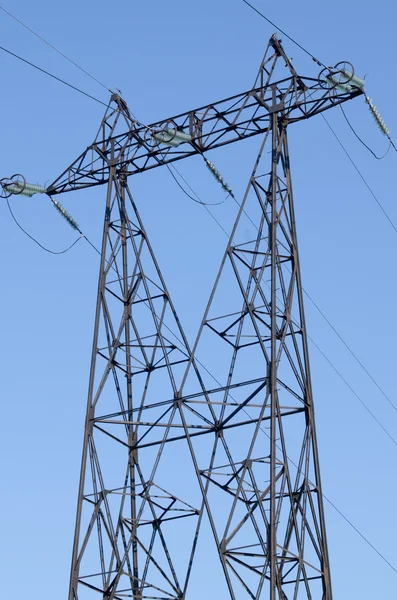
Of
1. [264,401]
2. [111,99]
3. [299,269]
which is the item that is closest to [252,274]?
[299,269]

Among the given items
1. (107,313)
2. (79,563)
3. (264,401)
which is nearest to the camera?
(264,401)

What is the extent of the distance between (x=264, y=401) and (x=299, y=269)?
4571 millimetres

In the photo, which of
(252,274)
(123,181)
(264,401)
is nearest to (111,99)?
(123,181)

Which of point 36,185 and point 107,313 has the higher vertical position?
point 36,185

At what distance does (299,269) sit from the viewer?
37062mm

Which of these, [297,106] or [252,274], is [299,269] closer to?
[252,274]

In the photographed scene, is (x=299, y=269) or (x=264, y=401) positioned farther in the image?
(x=299, y=269)

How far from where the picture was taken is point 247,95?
1495 inches

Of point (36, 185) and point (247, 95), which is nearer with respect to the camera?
point (247, 95)

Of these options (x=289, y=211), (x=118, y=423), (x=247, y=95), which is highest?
(x=247, y=95)

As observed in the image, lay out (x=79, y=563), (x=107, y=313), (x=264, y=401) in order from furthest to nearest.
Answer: (x=107, y=313) → (x=79, y=563) → (x=264, y=401)

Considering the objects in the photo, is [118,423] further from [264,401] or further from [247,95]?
[247,95]

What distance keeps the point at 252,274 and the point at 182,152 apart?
15.8 feet

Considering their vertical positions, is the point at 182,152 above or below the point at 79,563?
above
